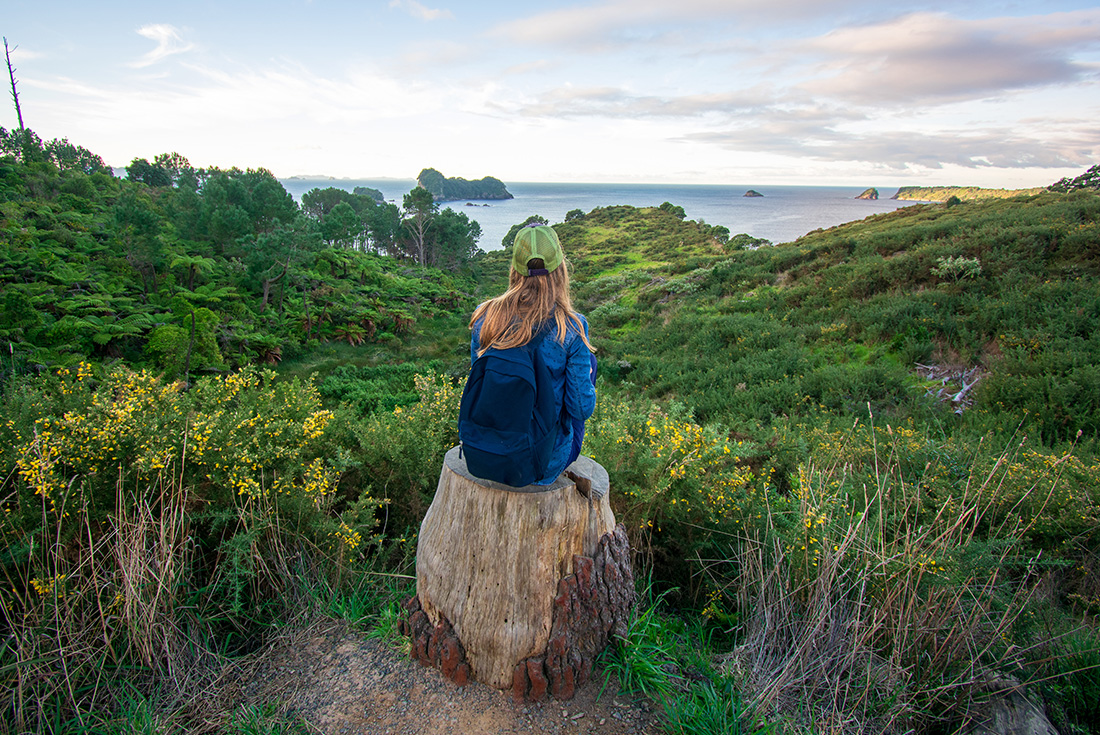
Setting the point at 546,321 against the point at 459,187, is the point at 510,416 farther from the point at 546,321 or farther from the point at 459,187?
the point at 459,187

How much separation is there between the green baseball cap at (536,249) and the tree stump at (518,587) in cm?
105

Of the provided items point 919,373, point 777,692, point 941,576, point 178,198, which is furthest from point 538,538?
point 178,198

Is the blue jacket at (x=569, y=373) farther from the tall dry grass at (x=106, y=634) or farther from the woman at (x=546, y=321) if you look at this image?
the tall dry grass at (x=106, y=634)

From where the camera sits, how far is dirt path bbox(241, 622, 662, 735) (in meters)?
2.21

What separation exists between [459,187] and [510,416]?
16919 centimetres

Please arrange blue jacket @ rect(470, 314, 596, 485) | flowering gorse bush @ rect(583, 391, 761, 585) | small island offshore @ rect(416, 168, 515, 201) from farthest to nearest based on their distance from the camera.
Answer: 1. small island offshore @ rect(416, 168, 515, 201)
2. flowering gorse bush @ rect(583, 391, 761, 585)
3. blue jacket @ rect(470, 314, 596, 485)

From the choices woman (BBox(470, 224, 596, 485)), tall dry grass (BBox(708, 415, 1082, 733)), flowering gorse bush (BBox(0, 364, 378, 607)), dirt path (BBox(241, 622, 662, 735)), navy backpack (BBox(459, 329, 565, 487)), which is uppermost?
woman (BBox(470, 224, 596, 485))

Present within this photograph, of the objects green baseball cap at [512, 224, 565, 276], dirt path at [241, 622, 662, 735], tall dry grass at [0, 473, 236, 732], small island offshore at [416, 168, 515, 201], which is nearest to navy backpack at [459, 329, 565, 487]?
green baseball cap at [512, 224, 565, 276]

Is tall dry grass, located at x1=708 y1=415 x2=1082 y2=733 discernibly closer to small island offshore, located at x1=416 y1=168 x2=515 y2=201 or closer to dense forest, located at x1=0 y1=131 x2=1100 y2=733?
dense forest, located at x1=0 y1=131 x2=1100 y2=733

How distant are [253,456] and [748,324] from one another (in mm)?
12343

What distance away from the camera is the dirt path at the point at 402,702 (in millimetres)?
2211

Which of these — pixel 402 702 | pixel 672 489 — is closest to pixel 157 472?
pixel 402 702

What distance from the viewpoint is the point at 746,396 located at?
908 cm

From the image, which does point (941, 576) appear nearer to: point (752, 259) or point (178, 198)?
point (752, 259)
